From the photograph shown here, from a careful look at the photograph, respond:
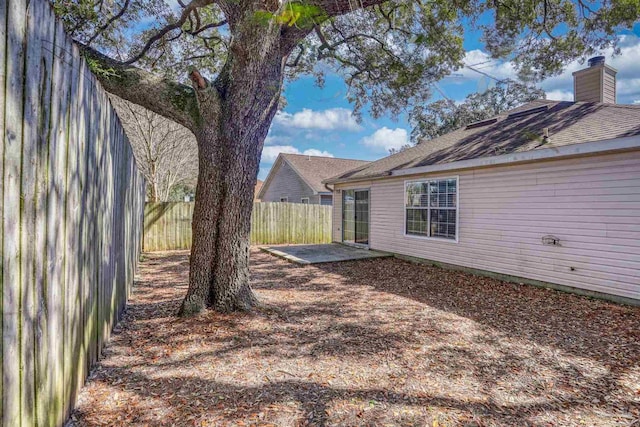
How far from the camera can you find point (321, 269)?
783cm

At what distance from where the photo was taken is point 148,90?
13.1 feet

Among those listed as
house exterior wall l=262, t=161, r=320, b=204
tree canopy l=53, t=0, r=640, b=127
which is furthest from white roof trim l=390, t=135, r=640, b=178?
house exterior wall l=262, t=161, r=320, b=204

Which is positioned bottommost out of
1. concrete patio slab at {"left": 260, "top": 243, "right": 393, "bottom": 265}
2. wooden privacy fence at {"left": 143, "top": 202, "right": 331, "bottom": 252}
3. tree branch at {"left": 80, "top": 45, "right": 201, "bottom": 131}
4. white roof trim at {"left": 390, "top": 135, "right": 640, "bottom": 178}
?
concrete patio slab at {"left": 260, "top": 243, "right": 393, "bottom": 265}

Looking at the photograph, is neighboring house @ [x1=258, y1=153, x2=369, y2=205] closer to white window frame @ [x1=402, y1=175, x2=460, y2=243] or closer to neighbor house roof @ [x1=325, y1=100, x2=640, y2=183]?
neighbor house roof @ [x1=325, y1=100, x2=640, y2=183]

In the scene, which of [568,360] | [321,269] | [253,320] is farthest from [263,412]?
[321,269]

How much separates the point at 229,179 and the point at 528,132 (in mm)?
3949

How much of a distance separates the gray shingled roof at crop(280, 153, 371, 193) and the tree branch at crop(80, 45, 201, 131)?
12.3m

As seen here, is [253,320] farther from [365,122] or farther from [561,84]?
[561,84]

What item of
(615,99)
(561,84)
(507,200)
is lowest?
(507,200)

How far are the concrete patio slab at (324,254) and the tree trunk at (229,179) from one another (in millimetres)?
4248

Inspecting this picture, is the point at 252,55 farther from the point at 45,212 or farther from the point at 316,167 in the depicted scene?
the point at 316,167

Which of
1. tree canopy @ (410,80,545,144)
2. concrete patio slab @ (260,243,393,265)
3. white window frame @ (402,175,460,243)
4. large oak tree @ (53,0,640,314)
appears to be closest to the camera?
large oak tree @ (53,0,640,314)

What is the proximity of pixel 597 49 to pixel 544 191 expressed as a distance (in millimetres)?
3428

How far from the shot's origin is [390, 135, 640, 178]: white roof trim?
16.1 feet
